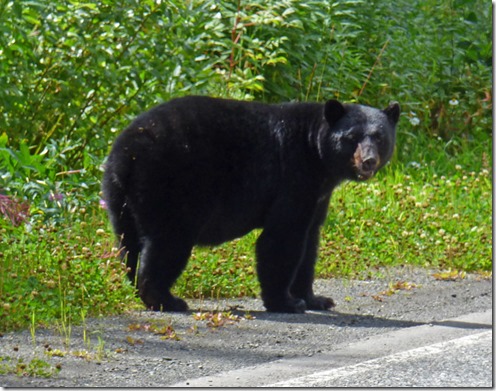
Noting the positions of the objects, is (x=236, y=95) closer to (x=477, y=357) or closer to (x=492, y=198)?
(x=492, y=198)

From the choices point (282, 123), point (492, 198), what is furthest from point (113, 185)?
point (492, 198)

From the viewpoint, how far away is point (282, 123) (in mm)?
7246

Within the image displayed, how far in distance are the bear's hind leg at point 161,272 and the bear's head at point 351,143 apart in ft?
3.87

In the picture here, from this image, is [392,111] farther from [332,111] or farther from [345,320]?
[345,320]

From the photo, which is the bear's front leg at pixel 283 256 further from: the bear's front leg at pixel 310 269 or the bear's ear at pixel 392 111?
the bear's ear at pixel 392 111

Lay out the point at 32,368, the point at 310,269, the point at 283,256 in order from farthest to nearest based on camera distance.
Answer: the point at 310,269 → the point at 283,256 → the point at 32,368

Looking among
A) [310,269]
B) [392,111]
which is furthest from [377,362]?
[392,111]

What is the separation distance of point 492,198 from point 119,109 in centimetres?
370

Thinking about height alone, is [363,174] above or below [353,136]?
below

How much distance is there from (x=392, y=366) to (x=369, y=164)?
1944 millimetres

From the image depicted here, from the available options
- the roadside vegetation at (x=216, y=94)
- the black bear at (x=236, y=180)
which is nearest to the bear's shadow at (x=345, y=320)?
the black bear at (x=236, y=180)

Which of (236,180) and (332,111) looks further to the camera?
(332,111)

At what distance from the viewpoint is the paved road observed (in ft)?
16.7

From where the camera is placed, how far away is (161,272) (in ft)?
22.3
